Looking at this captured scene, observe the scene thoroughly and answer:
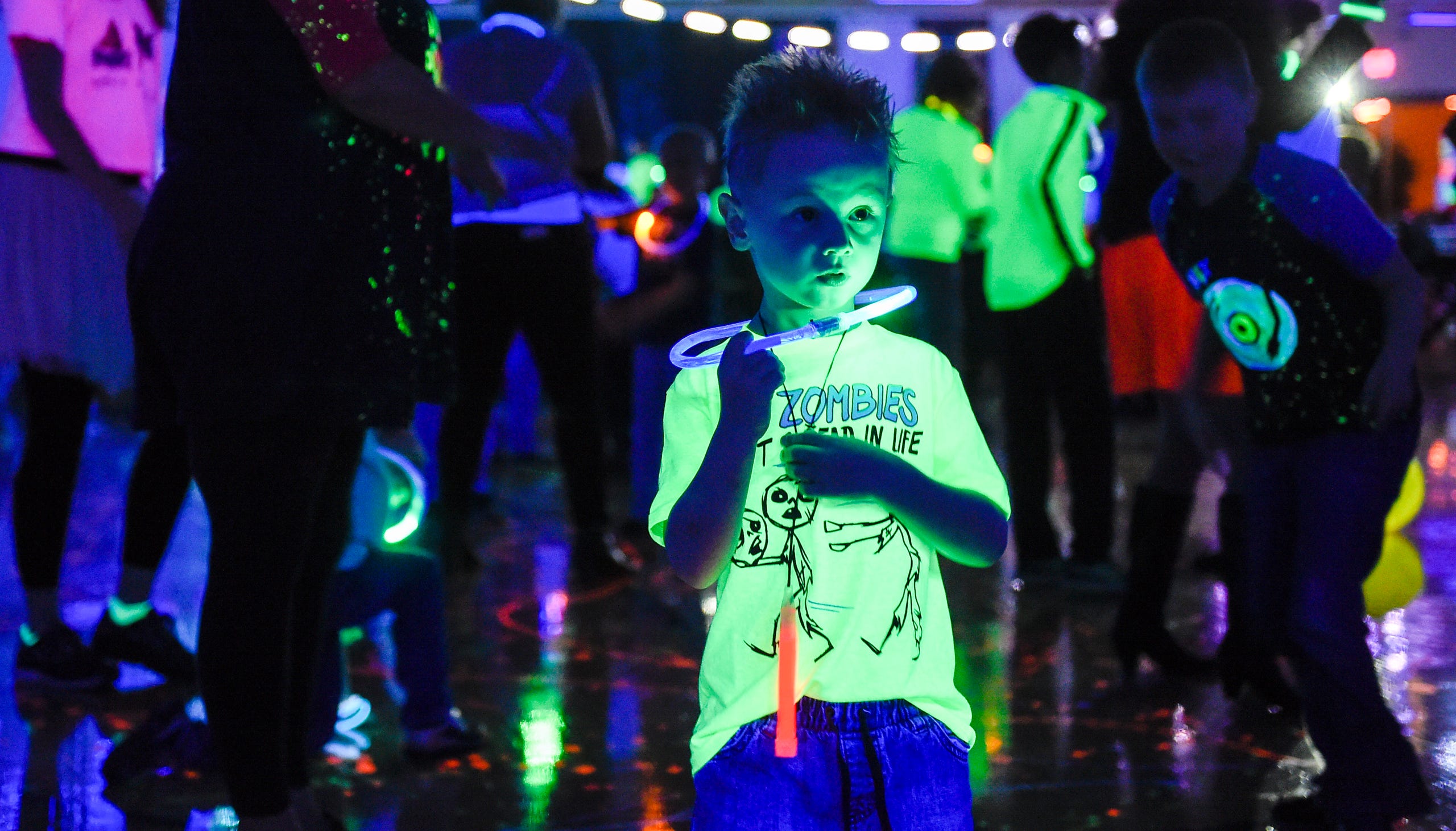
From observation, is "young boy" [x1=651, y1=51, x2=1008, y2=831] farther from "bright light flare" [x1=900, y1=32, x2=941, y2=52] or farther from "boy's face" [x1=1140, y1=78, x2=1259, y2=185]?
"bright light flare" [x1=900, y1=32, x2=941, y2=52]

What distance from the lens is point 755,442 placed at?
125 cm

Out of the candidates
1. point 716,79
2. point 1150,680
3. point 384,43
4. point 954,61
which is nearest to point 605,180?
point 954,61

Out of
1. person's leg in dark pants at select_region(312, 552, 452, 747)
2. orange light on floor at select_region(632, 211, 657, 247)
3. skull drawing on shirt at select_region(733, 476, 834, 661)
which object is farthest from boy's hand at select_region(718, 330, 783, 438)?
orange light on floor at select_region(632, 211, 657, 247)

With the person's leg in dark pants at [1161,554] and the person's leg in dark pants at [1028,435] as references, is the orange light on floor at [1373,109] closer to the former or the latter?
the person's leg in dark pants at [1028,435]

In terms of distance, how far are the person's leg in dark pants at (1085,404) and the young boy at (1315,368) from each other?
1.78 meters

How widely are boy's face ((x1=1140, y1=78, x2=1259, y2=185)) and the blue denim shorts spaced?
135cm

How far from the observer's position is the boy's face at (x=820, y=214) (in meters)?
1.29

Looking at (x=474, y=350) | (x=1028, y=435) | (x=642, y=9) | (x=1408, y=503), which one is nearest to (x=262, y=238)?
(x=474, y=350)

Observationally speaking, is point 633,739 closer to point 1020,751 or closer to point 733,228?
point 1020,751

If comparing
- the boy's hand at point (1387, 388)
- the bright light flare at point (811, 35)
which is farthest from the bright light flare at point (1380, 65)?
the boy's hand at point (1387, 388)

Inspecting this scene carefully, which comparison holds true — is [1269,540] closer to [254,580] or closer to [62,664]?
[254,580]

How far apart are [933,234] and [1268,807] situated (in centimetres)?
259

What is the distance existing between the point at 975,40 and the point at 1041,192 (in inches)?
246

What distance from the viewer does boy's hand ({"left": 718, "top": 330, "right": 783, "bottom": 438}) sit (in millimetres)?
1234
